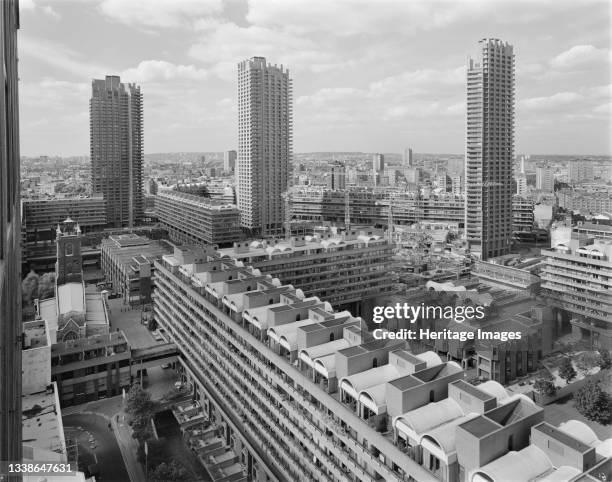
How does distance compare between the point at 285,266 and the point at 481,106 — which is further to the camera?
the point at 481,106

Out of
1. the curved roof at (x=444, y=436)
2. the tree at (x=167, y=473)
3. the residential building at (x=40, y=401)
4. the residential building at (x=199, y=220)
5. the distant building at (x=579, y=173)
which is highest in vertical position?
the distant building at (x=579, y=173)

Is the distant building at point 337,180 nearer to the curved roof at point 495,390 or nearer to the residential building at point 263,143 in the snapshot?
the residential building at point 263,143

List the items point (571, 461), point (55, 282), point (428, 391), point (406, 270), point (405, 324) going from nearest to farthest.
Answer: point (571, 461) → point (428, 391) → point (405, 324) → point (55, 282) → point (406, 270)

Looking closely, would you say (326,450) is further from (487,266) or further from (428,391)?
(487,266)

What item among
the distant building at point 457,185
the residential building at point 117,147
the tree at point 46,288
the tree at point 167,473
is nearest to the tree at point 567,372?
the tree at point 167,473

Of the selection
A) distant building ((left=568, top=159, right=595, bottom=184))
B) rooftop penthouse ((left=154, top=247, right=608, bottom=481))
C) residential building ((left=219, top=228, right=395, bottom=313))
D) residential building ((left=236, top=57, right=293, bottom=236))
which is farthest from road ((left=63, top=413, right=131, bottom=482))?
distant building ((left=568, top=159, right=595, bottom=184))

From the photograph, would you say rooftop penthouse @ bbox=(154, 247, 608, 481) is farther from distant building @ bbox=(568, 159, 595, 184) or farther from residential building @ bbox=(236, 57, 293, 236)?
distant building @ bbox=(568, 159, 595, 184)

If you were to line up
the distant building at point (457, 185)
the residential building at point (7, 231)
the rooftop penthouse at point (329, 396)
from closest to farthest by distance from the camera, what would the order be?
1. the residential building at point (7, 231)
2. the rooftop penthouse at point (329, 396)
3. the distant building at point (457, 185)

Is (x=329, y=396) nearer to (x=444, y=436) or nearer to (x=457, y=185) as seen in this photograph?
(x=444, y=436)

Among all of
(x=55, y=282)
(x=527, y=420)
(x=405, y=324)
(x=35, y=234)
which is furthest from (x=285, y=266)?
(x=35, y=234)
